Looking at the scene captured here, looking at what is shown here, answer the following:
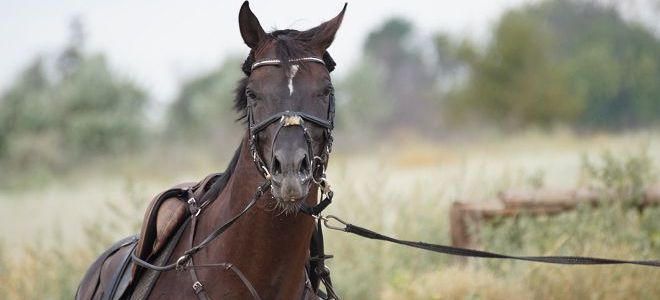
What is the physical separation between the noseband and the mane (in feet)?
0.12

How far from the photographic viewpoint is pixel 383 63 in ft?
267

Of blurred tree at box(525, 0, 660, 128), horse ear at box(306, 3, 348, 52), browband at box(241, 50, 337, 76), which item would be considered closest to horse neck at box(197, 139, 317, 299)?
browband at box(241, 50, 337, 76)

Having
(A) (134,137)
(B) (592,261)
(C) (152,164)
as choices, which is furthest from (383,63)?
(B) (592,261)

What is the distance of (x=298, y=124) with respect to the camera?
402 centimetres

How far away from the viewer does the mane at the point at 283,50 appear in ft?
14.1

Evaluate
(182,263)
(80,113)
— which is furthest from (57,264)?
(80,113)

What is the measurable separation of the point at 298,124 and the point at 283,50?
0.45 meters

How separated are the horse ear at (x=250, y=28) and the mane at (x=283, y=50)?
3 cm

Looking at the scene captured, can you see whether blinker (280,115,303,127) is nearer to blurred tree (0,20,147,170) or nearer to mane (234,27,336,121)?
mane (234,27,336,121)

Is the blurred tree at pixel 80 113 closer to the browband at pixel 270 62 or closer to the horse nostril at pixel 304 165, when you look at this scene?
the browband at pixel 270 62

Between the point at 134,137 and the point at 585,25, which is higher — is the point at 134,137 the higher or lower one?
the lower one

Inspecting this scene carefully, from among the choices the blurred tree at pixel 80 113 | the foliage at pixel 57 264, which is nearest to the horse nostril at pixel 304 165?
the foliage at pixel 57 264

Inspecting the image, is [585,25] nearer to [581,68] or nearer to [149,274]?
[581,68]

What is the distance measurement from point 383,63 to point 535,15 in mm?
36585
